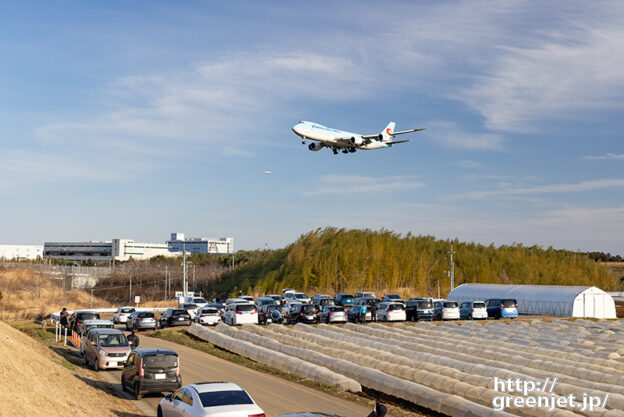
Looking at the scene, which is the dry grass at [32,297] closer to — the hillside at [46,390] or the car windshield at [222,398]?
the hillside at [46,390]

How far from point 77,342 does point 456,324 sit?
2628cm

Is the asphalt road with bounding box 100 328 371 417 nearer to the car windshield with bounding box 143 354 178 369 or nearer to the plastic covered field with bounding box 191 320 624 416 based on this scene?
the car windshield with bounding box 143 354 178 369

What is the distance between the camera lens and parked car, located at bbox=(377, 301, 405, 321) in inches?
1881

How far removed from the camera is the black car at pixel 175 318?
46.5 m

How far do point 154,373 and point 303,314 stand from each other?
27.0 metres

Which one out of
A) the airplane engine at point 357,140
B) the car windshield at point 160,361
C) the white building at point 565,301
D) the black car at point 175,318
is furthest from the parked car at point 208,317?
the white building at point 565,301

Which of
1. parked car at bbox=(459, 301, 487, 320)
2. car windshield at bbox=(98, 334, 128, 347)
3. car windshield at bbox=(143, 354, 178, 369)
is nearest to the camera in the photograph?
car windshield at bbox=(143, 354, 178, 369)

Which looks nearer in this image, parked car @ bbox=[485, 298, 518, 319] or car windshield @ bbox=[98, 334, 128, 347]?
car windshield @ bbox=[98, 334, 128, 347]

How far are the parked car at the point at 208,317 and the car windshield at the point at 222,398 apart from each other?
31.8m

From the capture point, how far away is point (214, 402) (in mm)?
13945

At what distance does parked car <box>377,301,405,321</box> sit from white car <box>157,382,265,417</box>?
111ft

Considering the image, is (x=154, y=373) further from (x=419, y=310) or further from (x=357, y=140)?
(x=357, y=140)

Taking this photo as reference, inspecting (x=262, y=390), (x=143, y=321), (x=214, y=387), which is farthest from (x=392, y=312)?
(x=214, y=387)

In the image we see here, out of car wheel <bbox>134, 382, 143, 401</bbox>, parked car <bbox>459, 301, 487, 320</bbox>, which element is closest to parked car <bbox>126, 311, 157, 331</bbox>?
parked car <bbox>459, 301, 487, 320</bbox>
